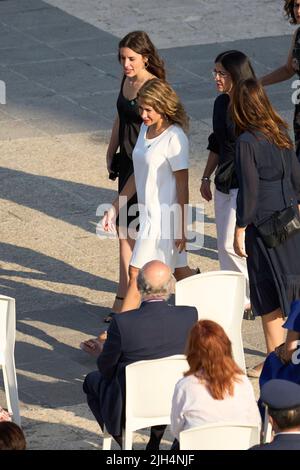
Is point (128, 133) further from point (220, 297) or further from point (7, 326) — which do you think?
point (7, 326)

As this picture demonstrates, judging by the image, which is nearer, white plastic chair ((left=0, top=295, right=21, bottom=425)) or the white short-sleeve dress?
white plastic chair ((left=0, top=295, right=21, bottom=425))

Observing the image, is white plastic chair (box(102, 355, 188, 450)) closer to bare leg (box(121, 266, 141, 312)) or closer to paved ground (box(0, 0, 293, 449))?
paved ground (box(0, 0, 293, 449))

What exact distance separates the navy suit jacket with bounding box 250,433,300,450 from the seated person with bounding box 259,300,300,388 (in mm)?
1604

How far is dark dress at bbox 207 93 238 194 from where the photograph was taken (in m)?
9.39

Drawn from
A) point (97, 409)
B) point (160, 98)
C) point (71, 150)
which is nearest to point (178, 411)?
point (97, 409)

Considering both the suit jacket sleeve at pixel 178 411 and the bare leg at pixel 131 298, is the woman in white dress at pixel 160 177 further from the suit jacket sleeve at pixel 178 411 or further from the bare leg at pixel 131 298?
the suit jacket sleeve at pixel 178 411

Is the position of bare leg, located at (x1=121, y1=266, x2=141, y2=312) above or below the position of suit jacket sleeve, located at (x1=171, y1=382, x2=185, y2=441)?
above

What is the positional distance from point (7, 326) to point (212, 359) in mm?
1784

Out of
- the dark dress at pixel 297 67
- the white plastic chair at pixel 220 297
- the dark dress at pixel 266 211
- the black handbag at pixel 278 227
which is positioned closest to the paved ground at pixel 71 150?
the white plastic chair at pixel 220 297

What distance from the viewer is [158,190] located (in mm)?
9203

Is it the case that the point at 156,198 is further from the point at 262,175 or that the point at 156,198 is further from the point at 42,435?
the point at 42,435

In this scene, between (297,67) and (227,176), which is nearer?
(227,176)

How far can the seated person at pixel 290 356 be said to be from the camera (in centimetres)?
752

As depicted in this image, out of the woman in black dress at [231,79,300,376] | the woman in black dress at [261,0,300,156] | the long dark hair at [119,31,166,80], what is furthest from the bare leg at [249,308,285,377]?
the long dark hair at [119,31,166,80]
